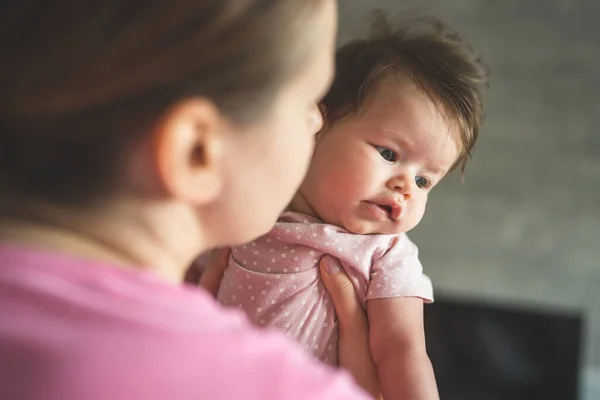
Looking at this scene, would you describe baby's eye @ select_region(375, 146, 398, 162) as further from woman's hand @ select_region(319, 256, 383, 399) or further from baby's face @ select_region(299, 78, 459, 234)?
woman's hand @ select_region(319, 256, 383, 399)

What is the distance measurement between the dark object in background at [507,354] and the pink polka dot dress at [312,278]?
116 centimetres

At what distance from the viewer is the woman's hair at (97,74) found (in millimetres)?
423

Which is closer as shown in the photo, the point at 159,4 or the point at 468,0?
the point at 159,4

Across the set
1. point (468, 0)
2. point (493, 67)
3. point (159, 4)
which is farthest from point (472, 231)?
point (159, 4)

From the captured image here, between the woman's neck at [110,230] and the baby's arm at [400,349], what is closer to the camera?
the woman's neck at [110,230]

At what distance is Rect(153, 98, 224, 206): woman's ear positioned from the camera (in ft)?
1.45

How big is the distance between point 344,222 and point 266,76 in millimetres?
381

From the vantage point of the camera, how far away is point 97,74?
0.42m

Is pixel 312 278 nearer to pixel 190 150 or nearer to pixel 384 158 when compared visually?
pixel 384 158

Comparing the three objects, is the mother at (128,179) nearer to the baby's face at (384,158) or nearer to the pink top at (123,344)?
the pink top at (123,344)

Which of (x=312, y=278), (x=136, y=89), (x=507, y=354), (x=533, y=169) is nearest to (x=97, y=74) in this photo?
(x=136, y=89)

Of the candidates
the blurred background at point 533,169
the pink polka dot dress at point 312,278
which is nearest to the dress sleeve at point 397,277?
the pink polka dot dress at point 312,278

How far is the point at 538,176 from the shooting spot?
2.29 meters

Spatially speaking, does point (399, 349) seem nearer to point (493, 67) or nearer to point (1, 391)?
point (1, 391)
